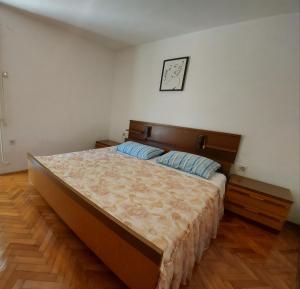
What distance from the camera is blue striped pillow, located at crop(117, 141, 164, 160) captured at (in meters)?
2.74

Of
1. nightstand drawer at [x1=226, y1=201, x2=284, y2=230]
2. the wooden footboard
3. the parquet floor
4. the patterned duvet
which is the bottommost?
the parquet floor

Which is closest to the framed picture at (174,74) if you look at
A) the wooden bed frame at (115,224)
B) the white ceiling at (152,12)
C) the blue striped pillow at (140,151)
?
the white ceiling at (152,12)

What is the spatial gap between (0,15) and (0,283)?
10.3ft

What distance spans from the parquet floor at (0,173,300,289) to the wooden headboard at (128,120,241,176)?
919 mm

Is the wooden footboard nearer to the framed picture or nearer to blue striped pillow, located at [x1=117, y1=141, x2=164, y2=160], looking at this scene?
blue striped pillow, located at [x1=117, y1=141, x2=164, y2=160]

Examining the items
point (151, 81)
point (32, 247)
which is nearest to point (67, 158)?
point (32, 247)

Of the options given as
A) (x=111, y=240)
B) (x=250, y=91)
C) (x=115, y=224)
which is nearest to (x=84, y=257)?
(x=111, y=240)

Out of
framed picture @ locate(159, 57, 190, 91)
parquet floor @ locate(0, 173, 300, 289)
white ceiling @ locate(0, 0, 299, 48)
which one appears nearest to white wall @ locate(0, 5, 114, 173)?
white ceiling @ locate(0, 0, 299, 48)

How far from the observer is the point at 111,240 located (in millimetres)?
1232

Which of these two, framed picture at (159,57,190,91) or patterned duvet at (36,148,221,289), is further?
framed picture at (159,57,190,91)

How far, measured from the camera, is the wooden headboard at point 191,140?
2.52m

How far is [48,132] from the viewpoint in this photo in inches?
126

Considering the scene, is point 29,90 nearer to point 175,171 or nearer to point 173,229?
point 175,171

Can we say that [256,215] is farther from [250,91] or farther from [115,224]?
[115,224]
